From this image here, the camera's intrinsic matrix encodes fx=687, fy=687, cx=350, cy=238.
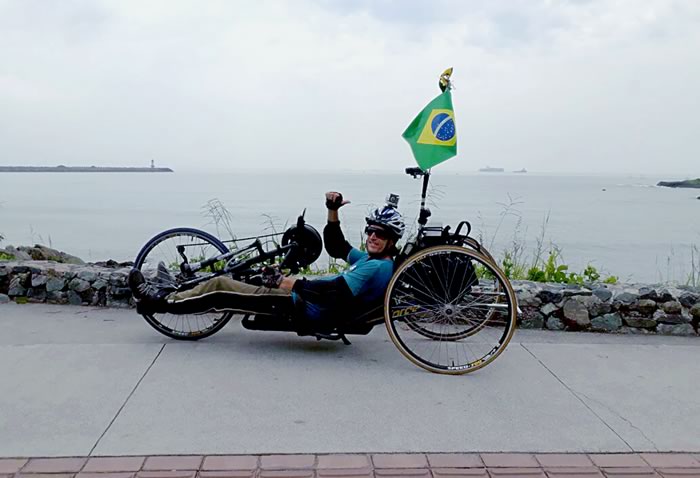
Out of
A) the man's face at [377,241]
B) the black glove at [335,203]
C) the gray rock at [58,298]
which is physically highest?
the black glove at [335,203]

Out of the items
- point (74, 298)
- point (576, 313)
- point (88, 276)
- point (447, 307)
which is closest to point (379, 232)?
point (447, 307)

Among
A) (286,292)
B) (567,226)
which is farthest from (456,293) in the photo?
(567,226)

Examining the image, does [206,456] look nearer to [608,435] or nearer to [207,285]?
[207,285]

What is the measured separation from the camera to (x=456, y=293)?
457cm

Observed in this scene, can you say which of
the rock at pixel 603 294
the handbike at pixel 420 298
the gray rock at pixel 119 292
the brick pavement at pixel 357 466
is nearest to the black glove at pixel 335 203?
the handbike at pixel 420 298

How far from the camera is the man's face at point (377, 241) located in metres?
4.58

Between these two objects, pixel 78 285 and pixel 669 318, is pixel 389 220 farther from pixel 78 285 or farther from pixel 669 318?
pixel 78 285

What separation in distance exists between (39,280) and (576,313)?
447 cm

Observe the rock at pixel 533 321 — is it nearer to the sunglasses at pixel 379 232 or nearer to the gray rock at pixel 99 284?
the sunglasses at pixel 379 232

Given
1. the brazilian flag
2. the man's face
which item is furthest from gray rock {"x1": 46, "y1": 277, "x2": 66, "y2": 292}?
the brazilian flag

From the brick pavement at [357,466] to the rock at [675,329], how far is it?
2.24m

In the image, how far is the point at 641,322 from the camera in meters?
5.42

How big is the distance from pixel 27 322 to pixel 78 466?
2.51 m

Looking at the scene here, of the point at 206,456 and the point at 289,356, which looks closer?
the point at 206,456
